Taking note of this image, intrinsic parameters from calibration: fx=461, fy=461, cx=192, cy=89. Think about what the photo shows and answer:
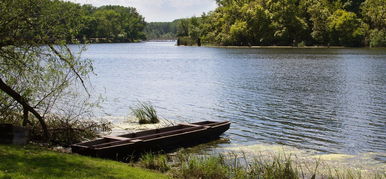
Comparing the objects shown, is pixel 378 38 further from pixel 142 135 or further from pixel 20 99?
pixel 20 99

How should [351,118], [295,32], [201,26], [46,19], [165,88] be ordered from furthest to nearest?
1. [201,26]
2. [295,32]
3. [165,88]
4. [351,118]
5. [46,19]

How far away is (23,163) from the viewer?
42.5 ft

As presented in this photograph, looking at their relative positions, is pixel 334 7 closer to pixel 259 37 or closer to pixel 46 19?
pixel 259 37

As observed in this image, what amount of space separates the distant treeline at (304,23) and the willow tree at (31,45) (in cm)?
12156

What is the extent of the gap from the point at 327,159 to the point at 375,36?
12191 centimetres

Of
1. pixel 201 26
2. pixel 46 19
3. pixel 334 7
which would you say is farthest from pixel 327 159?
pixel 201 26

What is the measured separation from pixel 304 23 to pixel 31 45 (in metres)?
127

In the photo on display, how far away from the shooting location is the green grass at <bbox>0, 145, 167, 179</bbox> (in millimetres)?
12062

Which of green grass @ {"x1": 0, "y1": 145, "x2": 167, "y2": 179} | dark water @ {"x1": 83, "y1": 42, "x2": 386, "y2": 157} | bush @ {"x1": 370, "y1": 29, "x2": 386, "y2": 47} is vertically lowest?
dark water @ {"x1": 83, "y1": 42, "x2": 386, "y2": 157}

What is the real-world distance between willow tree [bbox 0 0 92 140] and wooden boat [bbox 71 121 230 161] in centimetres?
221

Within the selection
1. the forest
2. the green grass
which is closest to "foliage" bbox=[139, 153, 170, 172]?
the green grass

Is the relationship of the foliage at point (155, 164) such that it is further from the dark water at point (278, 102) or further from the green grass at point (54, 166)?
the dark water at point (278, 102)

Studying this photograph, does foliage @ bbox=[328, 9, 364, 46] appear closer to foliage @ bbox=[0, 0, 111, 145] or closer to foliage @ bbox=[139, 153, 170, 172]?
foliage @ bbox=[0, 0, 111, 145]

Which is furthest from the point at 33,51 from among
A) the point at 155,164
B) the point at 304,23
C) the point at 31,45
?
the point at 304,23
